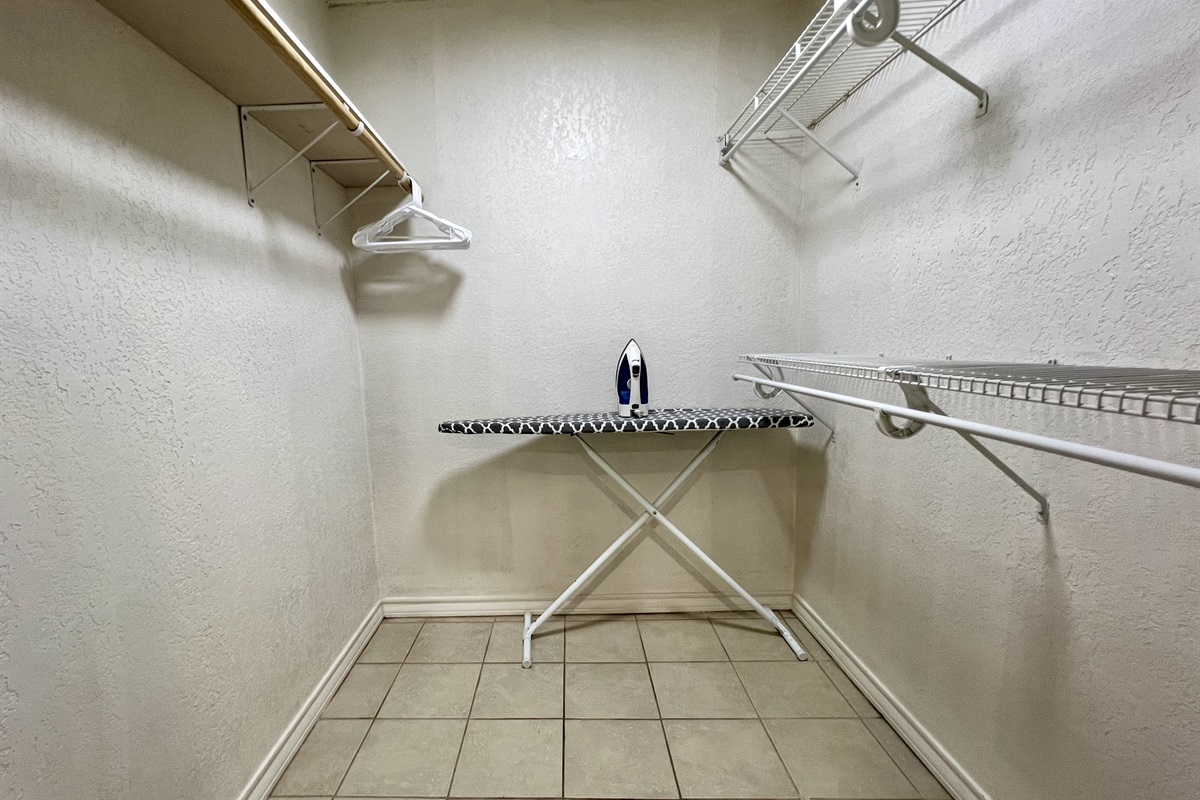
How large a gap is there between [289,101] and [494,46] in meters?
0.80

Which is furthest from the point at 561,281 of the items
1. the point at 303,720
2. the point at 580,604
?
the point at 303,720

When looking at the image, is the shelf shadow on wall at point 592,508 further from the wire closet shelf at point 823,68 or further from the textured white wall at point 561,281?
the wire closet shelf at point 823,68

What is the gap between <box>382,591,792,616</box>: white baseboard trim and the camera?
66.3 inches

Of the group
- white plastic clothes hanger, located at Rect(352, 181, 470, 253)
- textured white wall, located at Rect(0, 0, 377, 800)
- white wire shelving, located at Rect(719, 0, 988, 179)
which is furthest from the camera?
white plastic clothes hanger, located at Rect(352, 181, 470, 253)

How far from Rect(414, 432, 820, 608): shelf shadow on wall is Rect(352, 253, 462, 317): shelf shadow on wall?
53cm

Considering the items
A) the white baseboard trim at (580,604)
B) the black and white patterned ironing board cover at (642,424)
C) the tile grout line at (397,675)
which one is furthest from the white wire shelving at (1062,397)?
the tile grout line at (397,675)

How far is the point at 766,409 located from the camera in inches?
64.2

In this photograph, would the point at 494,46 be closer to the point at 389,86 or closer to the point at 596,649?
the point at 389,86

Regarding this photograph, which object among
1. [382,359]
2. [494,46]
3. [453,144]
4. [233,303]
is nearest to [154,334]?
[233,303]

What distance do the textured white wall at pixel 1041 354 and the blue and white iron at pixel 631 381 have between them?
659mm

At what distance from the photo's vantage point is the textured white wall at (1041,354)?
62cm

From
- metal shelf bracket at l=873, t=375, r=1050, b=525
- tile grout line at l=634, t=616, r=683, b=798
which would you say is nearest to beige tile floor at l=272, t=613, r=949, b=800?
tile grout line at l=634, t=616, r=683, b=798

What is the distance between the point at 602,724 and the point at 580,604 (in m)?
0.52

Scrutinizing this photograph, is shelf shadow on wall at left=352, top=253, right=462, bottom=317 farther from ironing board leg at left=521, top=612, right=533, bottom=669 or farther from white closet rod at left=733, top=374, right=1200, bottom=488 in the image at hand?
white closet rod at left=733, top=374, right=1200, bottom=488
